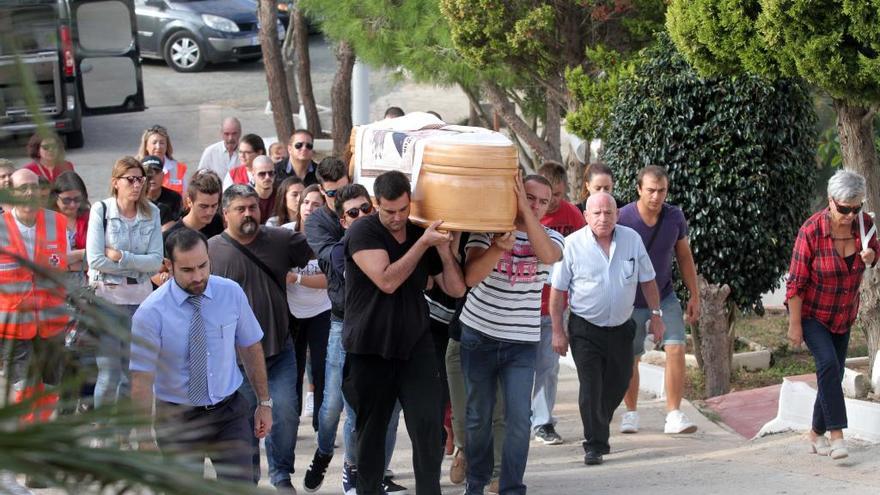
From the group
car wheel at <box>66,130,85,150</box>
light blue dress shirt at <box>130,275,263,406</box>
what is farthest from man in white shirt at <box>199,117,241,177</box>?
car wheel at <box>66,130,85,150</box>

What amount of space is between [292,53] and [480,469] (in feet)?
50.4

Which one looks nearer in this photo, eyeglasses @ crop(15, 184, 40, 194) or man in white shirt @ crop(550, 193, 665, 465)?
eyeglasses @ crop(15, 184, 40, 194)

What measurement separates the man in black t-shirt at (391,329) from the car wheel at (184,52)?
2073cm

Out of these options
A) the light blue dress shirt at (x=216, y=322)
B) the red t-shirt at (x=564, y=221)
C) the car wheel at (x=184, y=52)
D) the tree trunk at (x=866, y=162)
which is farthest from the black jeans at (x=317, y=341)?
the car wheel at (x=184, y=52)

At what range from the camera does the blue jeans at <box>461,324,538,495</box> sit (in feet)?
21.8

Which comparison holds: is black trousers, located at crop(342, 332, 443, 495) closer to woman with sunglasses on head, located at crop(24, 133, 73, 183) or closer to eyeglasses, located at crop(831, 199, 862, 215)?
eyeglasses, located at crop(831, 199, 862, 215)

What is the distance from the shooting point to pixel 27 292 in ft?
2.68

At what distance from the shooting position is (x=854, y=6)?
745 cm

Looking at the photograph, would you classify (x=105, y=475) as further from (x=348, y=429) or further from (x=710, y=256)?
(x=710, y=256)

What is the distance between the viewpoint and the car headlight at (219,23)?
1000 inches

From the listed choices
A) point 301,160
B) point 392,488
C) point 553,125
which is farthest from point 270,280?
point 553,125

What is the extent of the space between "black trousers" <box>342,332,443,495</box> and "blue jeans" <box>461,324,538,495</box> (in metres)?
0.52

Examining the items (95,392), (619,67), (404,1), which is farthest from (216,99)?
(95,392)

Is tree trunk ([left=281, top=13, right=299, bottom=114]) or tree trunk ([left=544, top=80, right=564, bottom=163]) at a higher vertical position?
tree trunk ([left=281, top=13, right=299, bottom=114])
